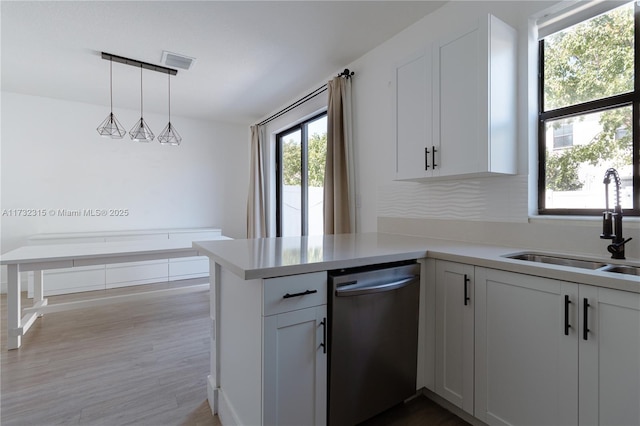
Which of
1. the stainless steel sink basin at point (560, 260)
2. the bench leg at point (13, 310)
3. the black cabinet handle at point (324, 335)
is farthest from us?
the bench leg at point (13, 310)

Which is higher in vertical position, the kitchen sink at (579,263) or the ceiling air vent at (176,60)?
the ceiling air vent at (176,60)

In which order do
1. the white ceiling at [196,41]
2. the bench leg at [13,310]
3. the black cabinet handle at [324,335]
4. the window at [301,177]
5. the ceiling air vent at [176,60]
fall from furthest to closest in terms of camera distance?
1. the window at [301,177]
2. the ceiling air vent at [176,60]
3. the bench leg at [13,310]
4. the white ceiling at [196,41]
5. the black cabinet handle at [324,335]

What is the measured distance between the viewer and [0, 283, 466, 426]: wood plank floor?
170 centimetres

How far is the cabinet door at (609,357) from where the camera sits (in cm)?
105

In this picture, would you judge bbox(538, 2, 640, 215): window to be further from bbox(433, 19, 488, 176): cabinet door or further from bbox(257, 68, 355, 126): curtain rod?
bbox(257, 68, 355, 126): curtain rod

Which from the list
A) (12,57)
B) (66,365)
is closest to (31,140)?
(12,57)

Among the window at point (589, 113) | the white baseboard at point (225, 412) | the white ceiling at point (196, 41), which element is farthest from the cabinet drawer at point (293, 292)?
the white ceiling at point (196, 41)

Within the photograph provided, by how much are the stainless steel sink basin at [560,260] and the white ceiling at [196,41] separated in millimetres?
1915

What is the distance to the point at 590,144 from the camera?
1706mm

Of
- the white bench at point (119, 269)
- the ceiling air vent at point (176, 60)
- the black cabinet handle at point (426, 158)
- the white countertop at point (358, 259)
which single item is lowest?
the white bench at point (119, 269)

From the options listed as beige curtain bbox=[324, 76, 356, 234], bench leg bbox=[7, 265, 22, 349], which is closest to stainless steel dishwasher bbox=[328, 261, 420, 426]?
beige curtain bbox=[324, 76, 356, 234]

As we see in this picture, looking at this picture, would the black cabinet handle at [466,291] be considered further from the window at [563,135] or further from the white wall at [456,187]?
the window at [563,135]

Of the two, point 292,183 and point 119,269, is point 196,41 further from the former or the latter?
point 119,269

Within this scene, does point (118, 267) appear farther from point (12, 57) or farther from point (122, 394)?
point (122, 394)
